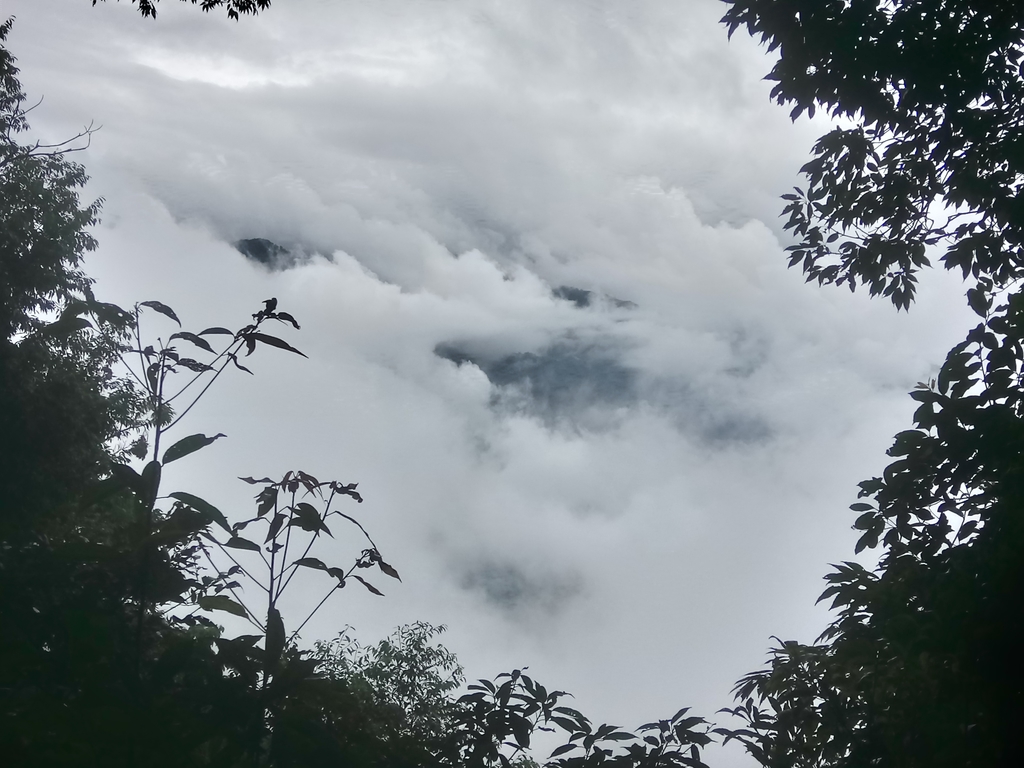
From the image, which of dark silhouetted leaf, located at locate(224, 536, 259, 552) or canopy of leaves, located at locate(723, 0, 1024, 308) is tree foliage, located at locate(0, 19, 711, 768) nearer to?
dark silhouetted leaf, located at locate(224, 536, 259, 552)

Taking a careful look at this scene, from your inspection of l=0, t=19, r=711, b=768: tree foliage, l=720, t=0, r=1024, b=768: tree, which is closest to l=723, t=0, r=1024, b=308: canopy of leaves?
l=720, t=0, r=1024, b=768: tree

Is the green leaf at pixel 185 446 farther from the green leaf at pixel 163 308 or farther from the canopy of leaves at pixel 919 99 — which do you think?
the canopy of leaves at pixel 919 99

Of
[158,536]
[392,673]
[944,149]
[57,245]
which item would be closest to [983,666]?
[158,536]

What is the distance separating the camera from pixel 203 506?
2029 mm

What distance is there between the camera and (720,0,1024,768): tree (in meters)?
2.65

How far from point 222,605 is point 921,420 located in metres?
3.10

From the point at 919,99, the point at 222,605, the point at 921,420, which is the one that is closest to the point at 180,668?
the point at 222,605

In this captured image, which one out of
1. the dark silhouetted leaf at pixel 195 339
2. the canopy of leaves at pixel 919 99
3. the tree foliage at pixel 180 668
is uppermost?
the canopy of leaves at pixel 919 99

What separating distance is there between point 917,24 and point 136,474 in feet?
16.9

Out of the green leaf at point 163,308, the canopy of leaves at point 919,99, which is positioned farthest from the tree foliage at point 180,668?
the canopy of leaves at point 919,99

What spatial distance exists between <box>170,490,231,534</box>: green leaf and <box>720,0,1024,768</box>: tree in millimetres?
1697

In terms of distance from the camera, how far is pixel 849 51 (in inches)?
194

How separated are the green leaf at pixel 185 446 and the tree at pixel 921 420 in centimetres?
184

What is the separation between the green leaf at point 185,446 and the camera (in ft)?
6.72
